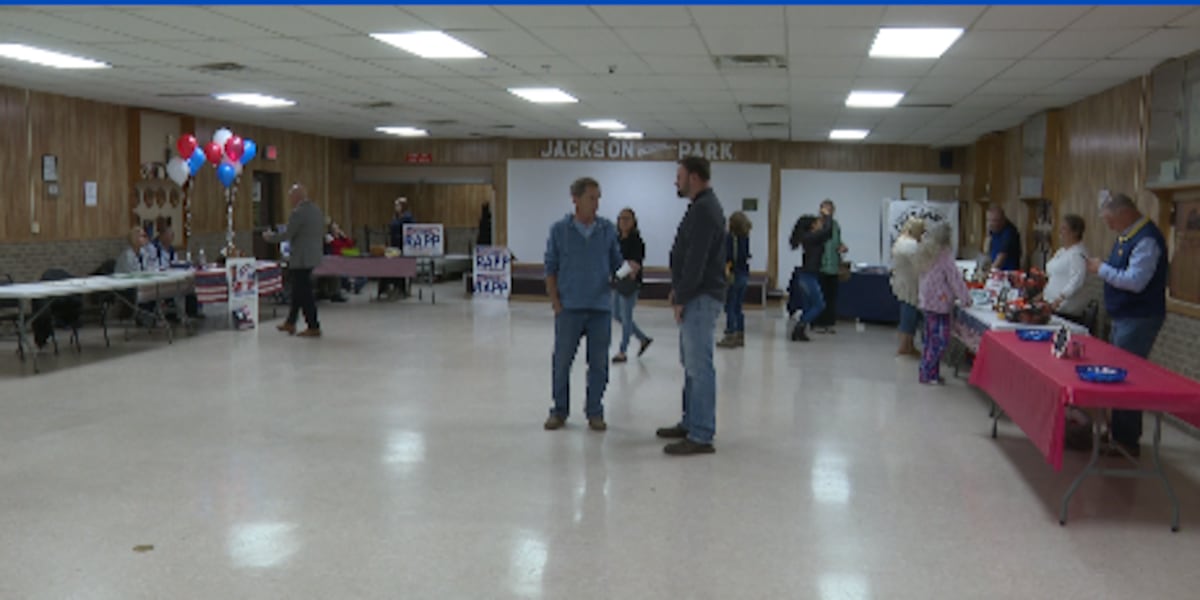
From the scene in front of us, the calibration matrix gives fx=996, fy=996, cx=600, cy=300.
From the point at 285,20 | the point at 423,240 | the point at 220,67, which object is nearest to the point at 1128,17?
the point at 285,20

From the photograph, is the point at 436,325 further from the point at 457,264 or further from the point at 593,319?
the point at 457,264

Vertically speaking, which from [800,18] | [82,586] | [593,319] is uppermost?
[800,18]

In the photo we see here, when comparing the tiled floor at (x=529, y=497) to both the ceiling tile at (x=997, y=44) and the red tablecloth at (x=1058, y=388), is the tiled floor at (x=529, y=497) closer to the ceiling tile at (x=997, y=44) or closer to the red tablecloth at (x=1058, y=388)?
the red tablecloth at (x=1058, y=388)

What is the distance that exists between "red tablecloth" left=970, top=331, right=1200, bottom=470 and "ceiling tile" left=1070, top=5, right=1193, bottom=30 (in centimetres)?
185

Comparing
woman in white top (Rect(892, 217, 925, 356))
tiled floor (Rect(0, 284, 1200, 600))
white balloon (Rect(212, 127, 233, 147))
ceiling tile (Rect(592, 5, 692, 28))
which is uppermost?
ceiling tile (Rect(592, 5, 692, 28))

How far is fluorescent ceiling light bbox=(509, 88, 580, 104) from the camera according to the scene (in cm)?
1018

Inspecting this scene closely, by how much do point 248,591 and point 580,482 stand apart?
1842mm

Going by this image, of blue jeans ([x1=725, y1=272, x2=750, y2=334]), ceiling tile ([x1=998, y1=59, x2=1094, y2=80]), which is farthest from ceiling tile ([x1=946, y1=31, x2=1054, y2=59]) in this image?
blue jeans ([x1=725, y1=272, x2=750, y2=334])

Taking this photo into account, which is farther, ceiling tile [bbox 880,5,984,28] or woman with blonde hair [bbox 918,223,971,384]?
woman with blonde hair [bbox 918,223,971,384]

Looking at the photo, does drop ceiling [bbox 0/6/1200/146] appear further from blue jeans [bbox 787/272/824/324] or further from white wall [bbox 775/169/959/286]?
white wall [bbox 775/169/959/286]

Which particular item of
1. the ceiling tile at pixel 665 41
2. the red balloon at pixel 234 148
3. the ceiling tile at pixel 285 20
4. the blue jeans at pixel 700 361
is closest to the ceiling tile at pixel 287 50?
the ceiling tile at pixel 285 20

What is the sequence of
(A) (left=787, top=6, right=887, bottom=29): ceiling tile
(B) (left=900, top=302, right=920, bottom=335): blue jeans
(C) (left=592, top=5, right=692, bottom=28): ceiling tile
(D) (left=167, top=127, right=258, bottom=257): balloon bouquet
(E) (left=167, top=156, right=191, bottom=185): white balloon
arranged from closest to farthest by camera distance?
(A) (left=787, top=6, right=887, bottom=29): ceiling tile < (C) (left=592, top=5, right=692, bottom=28): ceiling tile < (B) (left=900, top=302, right=920, bottom=335): blue jeans < (D) (left=167, top=127, right=258, bottom=257): balloon bouquet < (E) (left=167, top=156, right=191, bottom=185): white balloon

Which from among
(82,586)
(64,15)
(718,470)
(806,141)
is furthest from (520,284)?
(82,586)

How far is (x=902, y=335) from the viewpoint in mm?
9680
